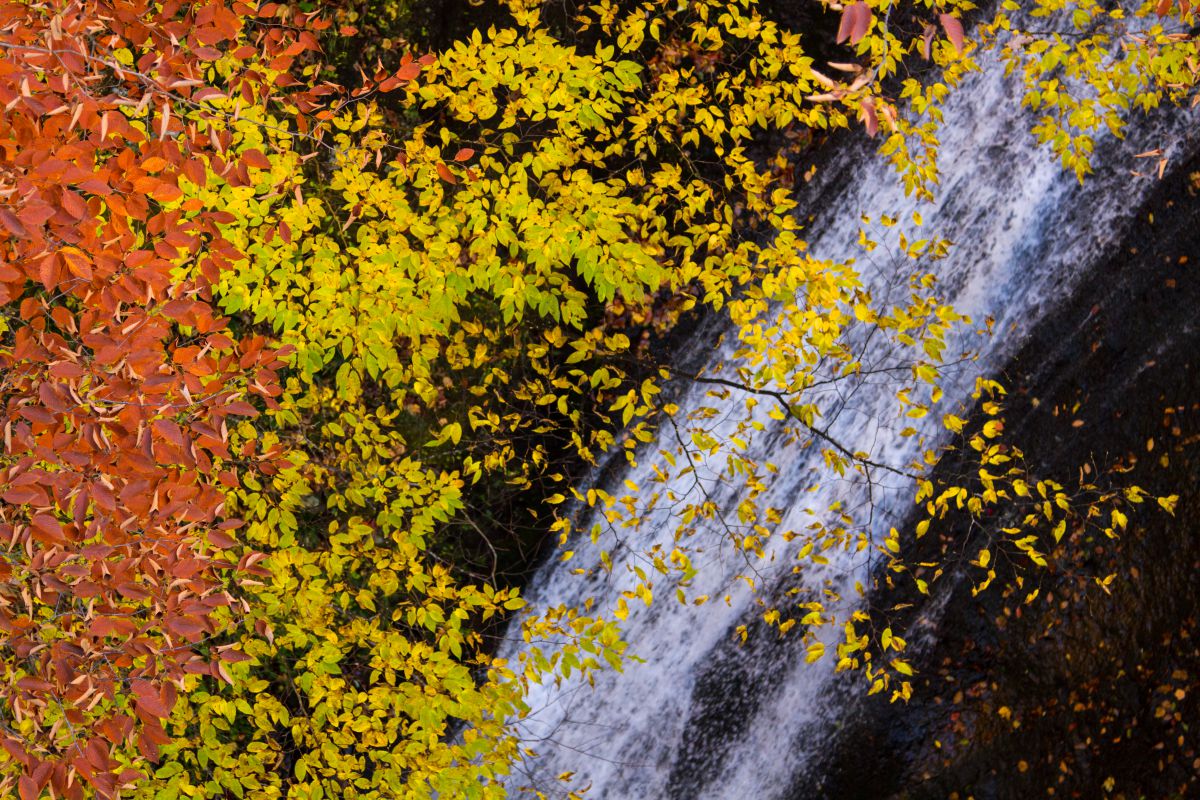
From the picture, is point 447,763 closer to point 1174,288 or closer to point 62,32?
point 62,32

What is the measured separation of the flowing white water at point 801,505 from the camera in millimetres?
8312

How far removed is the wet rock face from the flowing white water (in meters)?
0.43

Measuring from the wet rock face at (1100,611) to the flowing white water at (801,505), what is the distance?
0.43 meters

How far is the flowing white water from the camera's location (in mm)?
8312

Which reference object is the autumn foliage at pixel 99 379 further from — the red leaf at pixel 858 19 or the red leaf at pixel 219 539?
the red leaf at pixel 858 19

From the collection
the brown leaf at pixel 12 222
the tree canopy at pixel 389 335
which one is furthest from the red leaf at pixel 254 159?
the brown leaf at pixel 12 222

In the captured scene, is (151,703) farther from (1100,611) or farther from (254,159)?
(1100,611)

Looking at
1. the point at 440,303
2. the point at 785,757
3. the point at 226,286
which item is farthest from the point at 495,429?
the point at 785,757

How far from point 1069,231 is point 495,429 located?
5.32 meters

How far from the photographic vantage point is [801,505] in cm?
855

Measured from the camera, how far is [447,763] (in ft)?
21.3

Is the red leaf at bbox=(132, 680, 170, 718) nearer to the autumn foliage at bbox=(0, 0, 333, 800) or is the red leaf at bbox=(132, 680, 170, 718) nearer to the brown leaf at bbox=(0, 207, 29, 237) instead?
the autumn foliage at bbox=(0, 0, 333, 800)

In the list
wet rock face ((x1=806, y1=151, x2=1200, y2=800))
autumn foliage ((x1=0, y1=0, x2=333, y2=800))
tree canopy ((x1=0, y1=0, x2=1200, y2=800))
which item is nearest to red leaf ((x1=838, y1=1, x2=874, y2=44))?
tree canopy ((x1=0, y1=0, x2=1200, y2=800))

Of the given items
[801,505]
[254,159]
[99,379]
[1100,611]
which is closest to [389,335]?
[254,159]
